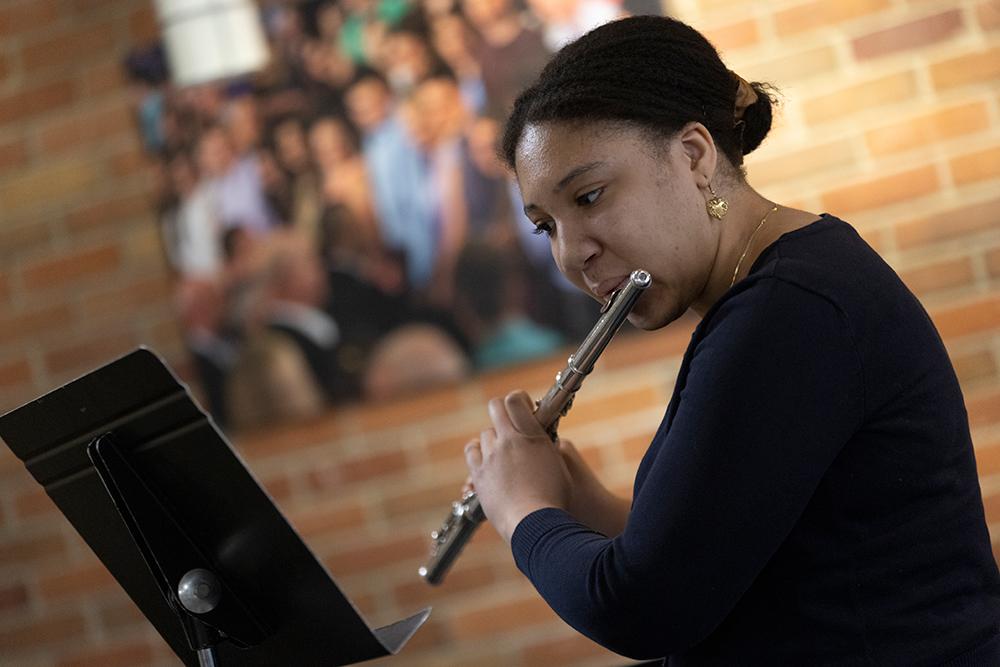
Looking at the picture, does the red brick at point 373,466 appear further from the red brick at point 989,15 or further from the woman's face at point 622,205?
the red brick at point 989,15

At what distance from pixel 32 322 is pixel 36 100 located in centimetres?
50

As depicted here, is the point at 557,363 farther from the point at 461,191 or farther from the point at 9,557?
the point at 9,557

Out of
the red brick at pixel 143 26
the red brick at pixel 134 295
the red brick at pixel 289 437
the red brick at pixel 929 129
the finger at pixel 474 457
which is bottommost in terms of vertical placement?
the finger at pixel 474 457

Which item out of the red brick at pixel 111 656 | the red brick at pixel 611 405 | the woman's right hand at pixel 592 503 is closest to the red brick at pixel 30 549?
the red brick at pixel 111 656

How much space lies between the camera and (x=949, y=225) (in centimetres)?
238

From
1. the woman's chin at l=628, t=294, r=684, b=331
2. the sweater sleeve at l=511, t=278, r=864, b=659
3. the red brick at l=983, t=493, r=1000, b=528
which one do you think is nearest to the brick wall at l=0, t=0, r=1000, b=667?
the red brick at l=983, t=493, r=1000, b=528

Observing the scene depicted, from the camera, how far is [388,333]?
2537 millimetres

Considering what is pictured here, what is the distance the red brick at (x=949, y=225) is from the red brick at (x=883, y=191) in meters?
0.05

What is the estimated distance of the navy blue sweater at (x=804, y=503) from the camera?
1.10m

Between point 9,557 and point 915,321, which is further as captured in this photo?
point 9,557

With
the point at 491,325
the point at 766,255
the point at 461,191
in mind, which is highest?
the point at 461,191

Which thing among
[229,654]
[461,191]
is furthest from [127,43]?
[229,654]

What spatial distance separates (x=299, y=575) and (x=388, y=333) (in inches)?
49.1

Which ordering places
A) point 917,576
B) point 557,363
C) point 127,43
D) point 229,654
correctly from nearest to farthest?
point 917,576
point 229,654
point 557,363
point 127,43
